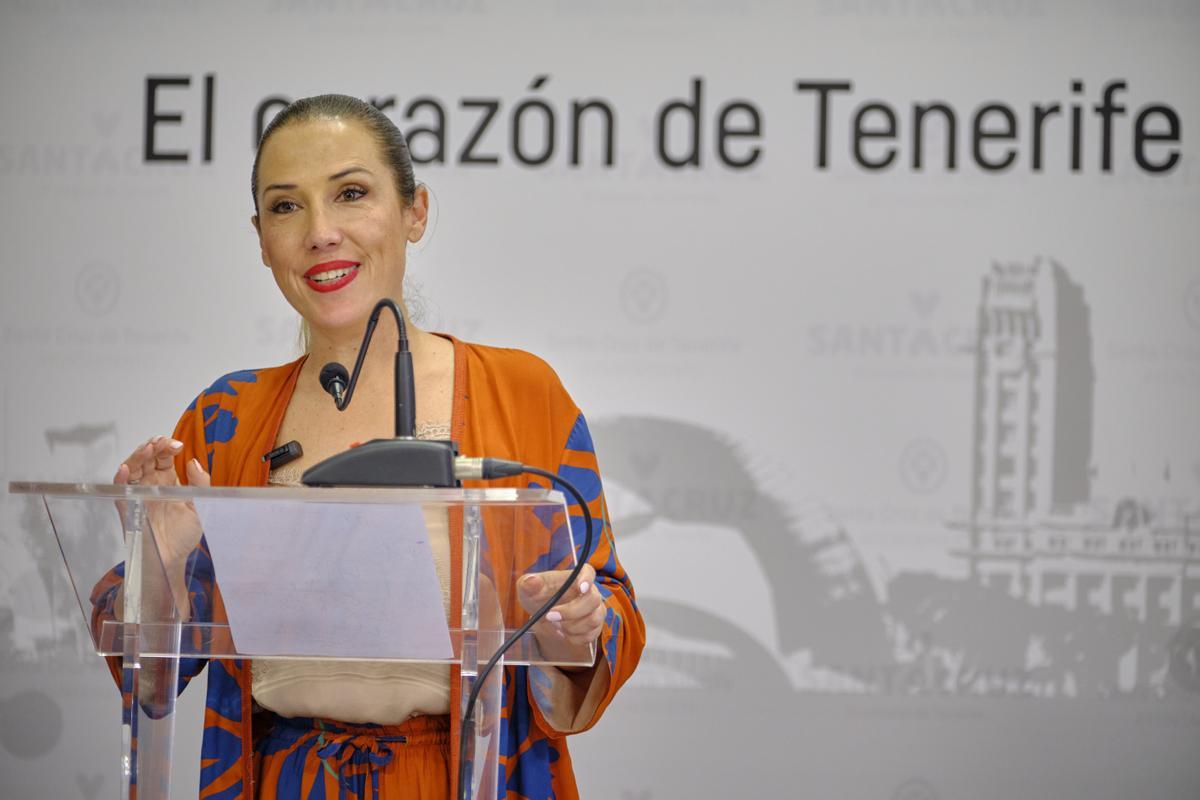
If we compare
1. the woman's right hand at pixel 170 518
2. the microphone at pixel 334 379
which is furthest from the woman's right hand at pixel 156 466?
the microphone at pixel 334 379

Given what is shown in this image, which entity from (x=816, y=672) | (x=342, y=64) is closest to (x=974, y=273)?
(x=816, y=672)

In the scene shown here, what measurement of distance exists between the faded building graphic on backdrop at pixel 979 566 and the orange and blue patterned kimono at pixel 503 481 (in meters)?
1.65

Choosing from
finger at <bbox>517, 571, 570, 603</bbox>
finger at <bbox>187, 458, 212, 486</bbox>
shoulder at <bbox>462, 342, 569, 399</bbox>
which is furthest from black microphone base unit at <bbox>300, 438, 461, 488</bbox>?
shoulder at <bbox>462, 342, 569, 399</bbox>

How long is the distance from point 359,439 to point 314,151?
1.37ft

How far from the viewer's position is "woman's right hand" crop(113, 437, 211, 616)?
1.41 metres

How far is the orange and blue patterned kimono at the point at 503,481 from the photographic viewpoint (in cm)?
172

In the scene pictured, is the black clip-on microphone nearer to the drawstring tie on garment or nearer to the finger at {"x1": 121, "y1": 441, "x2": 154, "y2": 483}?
the finger at {"x1": 121, "y1": 441, "x2": 154, "y2": 483}

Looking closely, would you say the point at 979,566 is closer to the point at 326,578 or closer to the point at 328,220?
the point at 328,220

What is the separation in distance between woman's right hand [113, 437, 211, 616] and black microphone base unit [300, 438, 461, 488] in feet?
0.65

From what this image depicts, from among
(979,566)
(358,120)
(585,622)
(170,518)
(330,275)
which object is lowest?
(979,566)

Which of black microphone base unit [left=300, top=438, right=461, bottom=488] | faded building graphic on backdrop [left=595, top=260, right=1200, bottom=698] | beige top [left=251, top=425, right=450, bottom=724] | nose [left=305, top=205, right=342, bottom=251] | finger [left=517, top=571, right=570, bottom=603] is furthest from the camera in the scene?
faded building graphic on backdrop [left=595, top=260, right=1200, bottom=698]

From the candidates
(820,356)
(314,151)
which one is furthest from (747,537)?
(314,151)

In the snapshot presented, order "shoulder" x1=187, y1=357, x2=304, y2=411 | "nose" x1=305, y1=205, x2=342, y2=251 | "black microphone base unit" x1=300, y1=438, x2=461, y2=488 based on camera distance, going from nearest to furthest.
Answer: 1. "black microphone base unit" x1=300, y1=438, x2=461, y2=488
2. "nose" x1=305, y1=205, x2=342, y2=251
3. "shoulder" x1=187, y1=357, x2=304, y2=411

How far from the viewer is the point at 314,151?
1904mm
